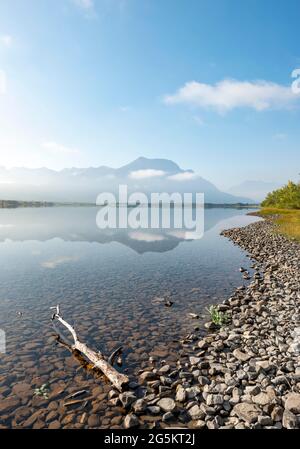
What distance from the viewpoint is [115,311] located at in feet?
53.6

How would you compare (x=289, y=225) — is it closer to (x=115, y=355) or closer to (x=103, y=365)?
(x=115, y=355)

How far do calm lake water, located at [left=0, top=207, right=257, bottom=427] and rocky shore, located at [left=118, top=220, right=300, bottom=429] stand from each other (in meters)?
0.85

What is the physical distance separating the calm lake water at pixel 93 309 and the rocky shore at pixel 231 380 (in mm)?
845

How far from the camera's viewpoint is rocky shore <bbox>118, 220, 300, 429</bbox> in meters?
7.53

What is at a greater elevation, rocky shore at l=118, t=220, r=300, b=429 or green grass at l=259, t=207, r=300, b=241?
green grass at l=259, t=207, r=300, b=241

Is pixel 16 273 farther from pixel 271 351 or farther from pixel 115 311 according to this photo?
pixel 271 351

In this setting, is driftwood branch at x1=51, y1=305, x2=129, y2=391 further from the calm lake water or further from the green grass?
the green grass

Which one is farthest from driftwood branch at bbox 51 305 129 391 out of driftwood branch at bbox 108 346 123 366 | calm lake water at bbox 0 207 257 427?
calm lake water at bbox 0 207 257 427

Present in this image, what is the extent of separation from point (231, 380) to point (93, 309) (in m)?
9.73

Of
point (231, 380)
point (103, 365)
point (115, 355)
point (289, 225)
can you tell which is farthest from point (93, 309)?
point (289, 225)
